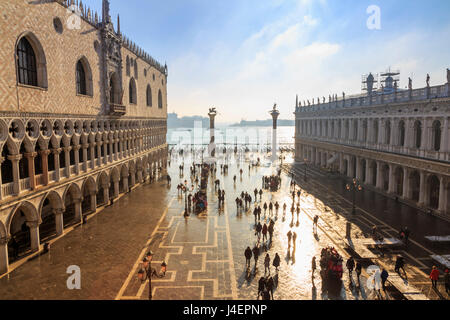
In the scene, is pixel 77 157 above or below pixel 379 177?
above

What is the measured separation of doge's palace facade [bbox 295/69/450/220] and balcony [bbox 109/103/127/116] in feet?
87.5

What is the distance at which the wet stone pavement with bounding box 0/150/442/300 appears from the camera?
14266mm

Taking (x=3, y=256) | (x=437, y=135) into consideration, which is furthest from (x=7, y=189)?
(x=437, y=135)

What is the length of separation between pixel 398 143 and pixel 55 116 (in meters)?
30.0

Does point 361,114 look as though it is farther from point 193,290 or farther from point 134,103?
point 193,290

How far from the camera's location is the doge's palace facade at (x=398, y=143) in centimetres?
2475

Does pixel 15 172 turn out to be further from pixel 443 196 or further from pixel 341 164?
pixel 341 164

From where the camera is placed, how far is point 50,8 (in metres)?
19.0

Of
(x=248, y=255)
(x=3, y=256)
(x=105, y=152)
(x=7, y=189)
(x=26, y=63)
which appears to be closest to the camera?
(x=3, y=256)

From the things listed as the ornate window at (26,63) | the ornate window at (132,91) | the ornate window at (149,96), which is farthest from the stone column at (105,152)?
the ornate window at (149,96)

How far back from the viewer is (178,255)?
18.1 m

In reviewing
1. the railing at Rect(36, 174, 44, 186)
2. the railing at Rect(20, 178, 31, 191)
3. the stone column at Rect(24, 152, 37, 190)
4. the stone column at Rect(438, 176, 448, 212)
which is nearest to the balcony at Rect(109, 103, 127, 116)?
the railing at Rect(36, 174, 44, 186)

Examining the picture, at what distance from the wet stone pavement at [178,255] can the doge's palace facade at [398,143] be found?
6831 mm
